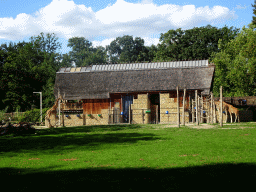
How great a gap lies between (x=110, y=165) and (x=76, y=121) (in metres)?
25.1

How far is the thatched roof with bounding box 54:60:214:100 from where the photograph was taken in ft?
111

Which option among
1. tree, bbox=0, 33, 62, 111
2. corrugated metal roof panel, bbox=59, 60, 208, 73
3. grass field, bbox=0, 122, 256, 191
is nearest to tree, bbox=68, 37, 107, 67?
tree, bbox=0, 33, 62, 111

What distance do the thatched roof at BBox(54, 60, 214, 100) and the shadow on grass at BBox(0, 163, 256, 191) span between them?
25808mm

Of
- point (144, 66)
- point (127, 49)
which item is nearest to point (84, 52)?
point (127, 49)

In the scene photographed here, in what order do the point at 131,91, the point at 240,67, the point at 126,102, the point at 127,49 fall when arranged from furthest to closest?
the point at 127,49 < the point at 240,67 < the point at 126,102 < the point at 131,91

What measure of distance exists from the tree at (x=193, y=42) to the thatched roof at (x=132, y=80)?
1677 cm

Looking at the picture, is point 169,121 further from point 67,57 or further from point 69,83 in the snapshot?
point 67,57

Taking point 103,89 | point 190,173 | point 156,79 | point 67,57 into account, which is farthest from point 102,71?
point 67,57

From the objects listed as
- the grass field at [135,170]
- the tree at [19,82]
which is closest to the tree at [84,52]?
the tree at [19,82]

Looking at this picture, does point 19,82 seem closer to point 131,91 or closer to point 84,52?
point 131,91

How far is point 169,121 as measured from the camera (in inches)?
1232

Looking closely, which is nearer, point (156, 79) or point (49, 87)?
point (156, 79)

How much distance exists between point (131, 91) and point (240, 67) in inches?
477

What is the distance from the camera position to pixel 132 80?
118ft
